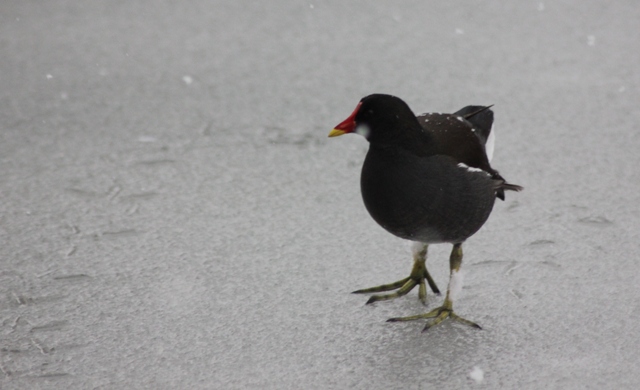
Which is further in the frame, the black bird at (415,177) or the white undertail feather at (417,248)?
the white undertail feather at (417,248)

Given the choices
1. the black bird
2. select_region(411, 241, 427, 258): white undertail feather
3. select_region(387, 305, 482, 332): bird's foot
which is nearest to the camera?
the black bird

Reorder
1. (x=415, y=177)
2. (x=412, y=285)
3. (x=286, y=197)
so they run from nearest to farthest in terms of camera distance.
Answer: (x=415, y=177), (x=412, y=285), (x=286, y=197)

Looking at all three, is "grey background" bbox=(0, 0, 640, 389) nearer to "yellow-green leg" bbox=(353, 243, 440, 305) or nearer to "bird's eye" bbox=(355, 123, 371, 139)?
Result: "yellow-green leg" bbox=(353, 243, 440, 305)

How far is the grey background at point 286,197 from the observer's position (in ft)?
8.57

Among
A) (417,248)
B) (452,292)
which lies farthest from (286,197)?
(452,292)

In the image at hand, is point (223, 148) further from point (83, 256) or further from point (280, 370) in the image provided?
point (280, 370)

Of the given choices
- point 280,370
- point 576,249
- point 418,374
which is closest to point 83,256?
point 280,370

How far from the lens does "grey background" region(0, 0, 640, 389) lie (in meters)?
2.61

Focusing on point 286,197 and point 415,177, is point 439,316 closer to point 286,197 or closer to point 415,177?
point 415,177

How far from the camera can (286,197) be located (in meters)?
3.81

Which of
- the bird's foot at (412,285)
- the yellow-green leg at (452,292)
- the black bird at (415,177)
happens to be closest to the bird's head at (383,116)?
the black bird at (415,177)

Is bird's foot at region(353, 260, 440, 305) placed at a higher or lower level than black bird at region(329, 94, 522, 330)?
lower

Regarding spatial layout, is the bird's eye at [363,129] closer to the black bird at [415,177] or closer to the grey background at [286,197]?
the black bird at [415,177]

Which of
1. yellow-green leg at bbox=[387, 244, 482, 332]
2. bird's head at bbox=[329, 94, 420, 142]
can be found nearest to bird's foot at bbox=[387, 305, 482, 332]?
yellow-green leg at bbox=[387, 244, 482, 332]
